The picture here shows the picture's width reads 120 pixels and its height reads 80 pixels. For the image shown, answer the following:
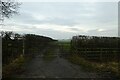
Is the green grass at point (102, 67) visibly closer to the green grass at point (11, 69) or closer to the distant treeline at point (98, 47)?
the distant treeline at point (98, 47)

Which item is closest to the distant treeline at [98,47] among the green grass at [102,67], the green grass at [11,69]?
the green grass at [102,67]

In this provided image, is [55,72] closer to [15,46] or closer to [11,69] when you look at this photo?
[11,69]

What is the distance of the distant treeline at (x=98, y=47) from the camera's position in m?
18.8

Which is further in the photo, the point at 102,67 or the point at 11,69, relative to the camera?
the point at 102,67

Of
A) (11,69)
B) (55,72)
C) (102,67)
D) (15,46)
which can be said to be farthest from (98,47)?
(11,69)

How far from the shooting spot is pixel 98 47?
19.8 metres

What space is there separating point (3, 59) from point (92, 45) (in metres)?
8.51

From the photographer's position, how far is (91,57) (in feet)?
62.2

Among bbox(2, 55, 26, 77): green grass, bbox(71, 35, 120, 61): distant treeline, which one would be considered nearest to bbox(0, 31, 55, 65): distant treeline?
bbox(2, 55, 26, 77): green grass

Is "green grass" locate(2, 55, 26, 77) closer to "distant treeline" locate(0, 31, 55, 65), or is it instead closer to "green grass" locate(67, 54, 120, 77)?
"distant treeline" locate(0, 31, 55, 65)

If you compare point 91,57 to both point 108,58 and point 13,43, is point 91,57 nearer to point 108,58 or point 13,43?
point 108,58

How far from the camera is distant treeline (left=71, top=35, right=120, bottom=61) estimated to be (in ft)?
61.5

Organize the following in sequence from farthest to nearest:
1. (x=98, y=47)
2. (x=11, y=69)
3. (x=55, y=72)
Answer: (x=98, y=47) < (x=11, y=69) < (x=55, y=72)

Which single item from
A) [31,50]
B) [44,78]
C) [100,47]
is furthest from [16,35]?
[44,78]
